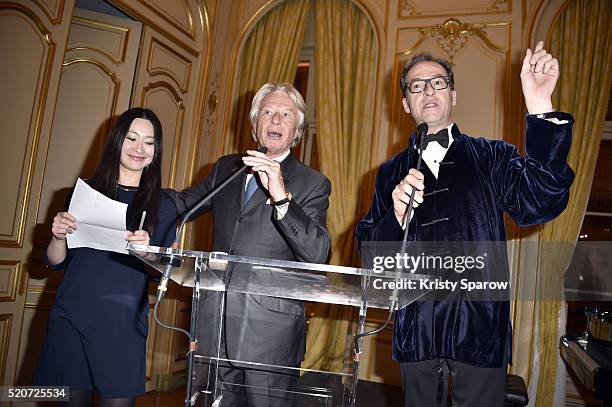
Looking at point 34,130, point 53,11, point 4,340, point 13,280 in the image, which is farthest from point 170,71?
point 4,340

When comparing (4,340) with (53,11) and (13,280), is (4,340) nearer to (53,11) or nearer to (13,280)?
(13,280)

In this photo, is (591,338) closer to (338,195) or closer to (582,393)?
(582,393)

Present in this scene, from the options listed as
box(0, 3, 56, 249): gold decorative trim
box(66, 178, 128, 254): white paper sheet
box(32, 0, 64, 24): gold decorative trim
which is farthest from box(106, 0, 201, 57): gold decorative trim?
box(66, 178, 128, 254): white paper sheet

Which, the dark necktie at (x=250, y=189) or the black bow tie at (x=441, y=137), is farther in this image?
the dark necktie at (x=250, y=189)

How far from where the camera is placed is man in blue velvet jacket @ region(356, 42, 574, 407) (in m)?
1.32

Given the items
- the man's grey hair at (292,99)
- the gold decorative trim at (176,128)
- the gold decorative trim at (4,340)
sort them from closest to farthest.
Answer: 1. the man's grey hair at (292,99)
2. the gold decorative trim at (4,340)
3. the gold decorative trim at (176,128)

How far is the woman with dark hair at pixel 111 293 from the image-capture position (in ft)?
5.08

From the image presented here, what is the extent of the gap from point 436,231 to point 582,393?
3041 millimetres

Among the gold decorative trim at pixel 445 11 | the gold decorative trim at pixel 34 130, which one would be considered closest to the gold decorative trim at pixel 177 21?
the gold decorative trim at pixel 34 130

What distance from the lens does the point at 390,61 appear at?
13.7 ft

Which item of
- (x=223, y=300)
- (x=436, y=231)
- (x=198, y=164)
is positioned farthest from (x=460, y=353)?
(x=198, y=164)

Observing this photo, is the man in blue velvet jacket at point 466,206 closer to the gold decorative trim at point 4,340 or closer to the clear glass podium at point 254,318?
the clear glass podium at point 254,318

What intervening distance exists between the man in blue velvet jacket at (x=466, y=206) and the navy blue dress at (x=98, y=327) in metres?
0.86

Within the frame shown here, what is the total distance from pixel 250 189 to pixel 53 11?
2.04 meters
